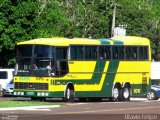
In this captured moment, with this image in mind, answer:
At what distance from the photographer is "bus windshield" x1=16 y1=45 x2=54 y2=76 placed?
1339 inches

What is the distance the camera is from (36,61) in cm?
3406

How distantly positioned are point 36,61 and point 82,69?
9.60 ft

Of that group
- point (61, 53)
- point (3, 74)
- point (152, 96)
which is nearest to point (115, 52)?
point (61, 53)

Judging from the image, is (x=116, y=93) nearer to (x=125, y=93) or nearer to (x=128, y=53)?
(x=125, y=93)

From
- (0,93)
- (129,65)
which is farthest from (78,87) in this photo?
(0,93)

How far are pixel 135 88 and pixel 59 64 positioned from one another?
6666 millimetres

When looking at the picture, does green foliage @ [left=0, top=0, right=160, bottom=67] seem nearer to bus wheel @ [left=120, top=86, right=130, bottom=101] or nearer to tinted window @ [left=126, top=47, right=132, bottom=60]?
tinted window @ [left=126, top=47, right=132, bottom=60]

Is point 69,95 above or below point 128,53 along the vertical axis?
below

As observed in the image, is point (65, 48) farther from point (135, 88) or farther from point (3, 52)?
point (3, 52)

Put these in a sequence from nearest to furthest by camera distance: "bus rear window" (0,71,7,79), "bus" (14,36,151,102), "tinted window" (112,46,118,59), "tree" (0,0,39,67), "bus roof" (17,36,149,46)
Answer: "bus" (14,36,151,102) < "bus roof" (17,36,149,46) < "tinted window" (112,46,118,59) < "bus rear window" (0,71,7,79) < "tree" (0,0,39,67)

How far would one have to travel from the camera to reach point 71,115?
2350cm

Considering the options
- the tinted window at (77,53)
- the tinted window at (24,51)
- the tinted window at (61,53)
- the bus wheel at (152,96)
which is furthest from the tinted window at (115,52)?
the bus wheel at (152,96)

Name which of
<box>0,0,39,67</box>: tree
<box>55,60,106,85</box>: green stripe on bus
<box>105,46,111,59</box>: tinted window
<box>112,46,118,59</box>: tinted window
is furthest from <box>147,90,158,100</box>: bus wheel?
→ <box>0,0,39,67</box>: tree

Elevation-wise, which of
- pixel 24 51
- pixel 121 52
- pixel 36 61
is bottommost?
pixel 36 61
